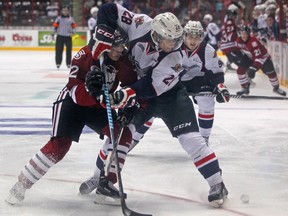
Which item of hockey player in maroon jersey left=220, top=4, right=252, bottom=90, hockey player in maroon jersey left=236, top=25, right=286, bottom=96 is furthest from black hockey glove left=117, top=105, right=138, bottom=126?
hockey player in maroon jersey left=236, top=25, right=286, bottom=96

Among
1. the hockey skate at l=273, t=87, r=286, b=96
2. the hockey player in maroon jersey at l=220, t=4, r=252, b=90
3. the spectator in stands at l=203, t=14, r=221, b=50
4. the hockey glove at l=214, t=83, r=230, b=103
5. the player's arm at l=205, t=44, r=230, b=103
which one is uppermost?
the player's arm at l=205, t=44, r=230, b=103

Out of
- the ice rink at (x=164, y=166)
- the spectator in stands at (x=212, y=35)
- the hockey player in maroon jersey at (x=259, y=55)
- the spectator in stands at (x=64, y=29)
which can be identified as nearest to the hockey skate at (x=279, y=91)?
the hockey player in maroon jersey at (x=259, y=55)

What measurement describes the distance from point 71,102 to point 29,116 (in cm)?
337

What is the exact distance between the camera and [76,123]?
3.57 meters

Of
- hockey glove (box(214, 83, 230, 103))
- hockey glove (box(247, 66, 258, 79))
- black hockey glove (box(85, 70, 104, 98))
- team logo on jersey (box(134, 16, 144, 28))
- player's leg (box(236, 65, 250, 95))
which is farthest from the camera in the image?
hockey glove (box(247, 66, 258, 79))

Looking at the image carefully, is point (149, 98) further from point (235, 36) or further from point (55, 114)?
point (235, 36)

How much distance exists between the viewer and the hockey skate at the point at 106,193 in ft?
11.6

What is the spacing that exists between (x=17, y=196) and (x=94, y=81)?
→ 0.72 m

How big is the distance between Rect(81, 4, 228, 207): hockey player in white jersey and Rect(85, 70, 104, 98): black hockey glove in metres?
0.14

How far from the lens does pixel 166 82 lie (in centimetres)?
357

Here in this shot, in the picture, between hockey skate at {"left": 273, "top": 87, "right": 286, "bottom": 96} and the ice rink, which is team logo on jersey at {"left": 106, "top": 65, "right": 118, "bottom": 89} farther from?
hockey skate at {"left": 273, "top": 87, "right": 286, "bottom": 96}

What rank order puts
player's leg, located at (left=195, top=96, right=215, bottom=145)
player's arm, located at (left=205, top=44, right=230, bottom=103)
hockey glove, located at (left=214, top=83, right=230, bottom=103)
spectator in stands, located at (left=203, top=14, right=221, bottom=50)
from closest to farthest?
hockey glove, located at (left=214, top=83, right=230, bottom=103) → player's arm, located at (left=205, top=44, right=230, bottom=103) → player's leg, located at (left=195, top=96, right=215, bottom=145) → spectator in stands, located at (left=203, top=14, right=221, bottom=50)

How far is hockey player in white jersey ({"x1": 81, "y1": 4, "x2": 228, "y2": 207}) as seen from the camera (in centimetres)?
351

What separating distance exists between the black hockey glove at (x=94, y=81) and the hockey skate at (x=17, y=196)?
618 millimetres
